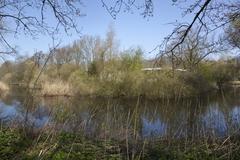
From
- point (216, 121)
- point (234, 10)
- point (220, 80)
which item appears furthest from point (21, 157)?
point (220, 80)

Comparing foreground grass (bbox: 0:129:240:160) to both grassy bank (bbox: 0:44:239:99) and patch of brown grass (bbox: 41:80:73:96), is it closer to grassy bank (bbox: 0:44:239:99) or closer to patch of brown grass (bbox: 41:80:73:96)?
grassy bank (bbox: 0:44:239:99)

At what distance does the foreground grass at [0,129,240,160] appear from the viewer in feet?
16.0

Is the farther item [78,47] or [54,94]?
[78,47]

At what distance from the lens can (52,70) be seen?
30.3m

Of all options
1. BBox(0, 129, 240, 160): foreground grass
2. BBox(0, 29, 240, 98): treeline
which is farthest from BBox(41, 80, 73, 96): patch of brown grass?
BBox(0, 129, 240, 160): foreground grass

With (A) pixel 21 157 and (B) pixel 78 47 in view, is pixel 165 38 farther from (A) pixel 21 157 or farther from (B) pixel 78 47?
(B) pixel 78 47

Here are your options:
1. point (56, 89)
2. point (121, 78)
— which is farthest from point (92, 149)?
point (56, 89)

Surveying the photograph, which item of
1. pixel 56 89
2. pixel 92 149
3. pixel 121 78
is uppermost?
pixel 121 78

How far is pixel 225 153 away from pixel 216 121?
8.76 feet

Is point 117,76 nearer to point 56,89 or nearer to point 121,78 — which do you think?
point 121,78

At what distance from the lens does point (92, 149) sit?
17.8ft

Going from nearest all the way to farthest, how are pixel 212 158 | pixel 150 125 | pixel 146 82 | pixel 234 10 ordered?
1. pixel 212 158
2. pixel 234 10
3. pixel 150 125
4. pixel 146 82

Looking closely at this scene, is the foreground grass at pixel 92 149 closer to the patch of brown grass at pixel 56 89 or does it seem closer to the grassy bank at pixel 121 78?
the grassy bank at pixel 121 78

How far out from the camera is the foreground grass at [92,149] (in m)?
4.88
